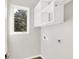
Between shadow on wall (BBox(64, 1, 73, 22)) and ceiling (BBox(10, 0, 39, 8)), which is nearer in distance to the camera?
shadow on wall (BBox(64, 1, 73, 22))

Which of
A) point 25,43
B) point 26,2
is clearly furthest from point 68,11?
point 25,43

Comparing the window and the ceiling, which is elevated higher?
the ceiling

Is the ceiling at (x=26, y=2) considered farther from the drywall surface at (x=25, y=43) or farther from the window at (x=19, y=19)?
the window at (x=19, y=19)

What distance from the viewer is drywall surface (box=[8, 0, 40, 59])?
8.23ft

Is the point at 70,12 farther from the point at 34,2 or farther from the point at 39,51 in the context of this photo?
the point at 39,51

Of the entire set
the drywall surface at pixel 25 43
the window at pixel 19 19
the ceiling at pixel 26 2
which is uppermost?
the ceiling at pixel 26 2

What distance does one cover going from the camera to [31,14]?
287 cm

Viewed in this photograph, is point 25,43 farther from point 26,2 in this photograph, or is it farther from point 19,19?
point 26,2

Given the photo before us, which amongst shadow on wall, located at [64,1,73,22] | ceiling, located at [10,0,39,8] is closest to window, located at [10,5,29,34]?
ceiling, located at [10,0,39,8]

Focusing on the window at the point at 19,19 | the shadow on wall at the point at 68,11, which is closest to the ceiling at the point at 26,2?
the window at the point at 19,19

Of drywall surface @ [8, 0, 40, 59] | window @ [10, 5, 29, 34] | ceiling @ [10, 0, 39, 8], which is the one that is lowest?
drywall surface @ [8, 0, 40, 59]

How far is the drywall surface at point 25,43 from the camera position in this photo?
251cm

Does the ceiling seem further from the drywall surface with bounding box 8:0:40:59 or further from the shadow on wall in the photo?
the shadow on wall

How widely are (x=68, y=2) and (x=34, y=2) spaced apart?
1732mm
